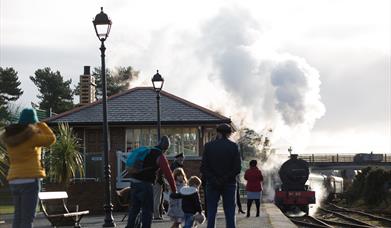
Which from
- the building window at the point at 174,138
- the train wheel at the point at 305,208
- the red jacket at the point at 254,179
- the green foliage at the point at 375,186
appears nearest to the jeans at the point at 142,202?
the red jacket at the point at 254,179

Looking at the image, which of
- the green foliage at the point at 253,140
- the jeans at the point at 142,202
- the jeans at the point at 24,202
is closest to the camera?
the jeans at the point at 24,202

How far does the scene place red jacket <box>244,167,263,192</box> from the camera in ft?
65.6

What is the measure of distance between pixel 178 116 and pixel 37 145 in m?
21.3

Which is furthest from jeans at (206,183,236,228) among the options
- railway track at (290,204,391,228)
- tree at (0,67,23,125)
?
tree at (0,67,23,125)

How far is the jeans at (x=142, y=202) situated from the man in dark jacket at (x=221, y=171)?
102 centimetres

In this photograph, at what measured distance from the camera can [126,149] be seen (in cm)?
3078

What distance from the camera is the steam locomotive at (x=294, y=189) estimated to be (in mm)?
31859

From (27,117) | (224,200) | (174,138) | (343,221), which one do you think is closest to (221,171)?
(224,200)

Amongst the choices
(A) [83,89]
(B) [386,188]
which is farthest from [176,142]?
(B) [386,188]

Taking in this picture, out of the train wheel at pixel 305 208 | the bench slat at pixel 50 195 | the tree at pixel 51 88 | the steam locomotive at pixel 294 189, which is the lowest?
the train wheel at pixel 305 208

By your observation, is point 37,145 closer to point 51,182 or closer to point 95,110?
point 51,182

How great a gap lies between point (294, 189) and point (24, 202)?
2456 cm

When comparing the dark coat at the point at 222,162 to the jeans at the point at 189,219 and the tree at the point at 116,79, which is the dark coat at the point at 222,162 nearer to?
the jeans at the point at 189,219

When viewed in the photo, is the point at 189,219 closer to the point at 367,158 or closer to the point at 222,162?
the point at 222,162
